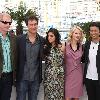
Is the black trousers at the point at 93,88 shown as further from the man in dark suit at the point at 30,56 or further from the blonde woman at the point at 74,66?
the man in dark suit at the point at 30,56

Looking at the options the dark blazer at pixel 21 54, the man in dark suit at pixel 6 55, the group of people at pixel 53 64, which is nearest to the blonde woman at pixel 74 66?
the group of people at pixel 53 64

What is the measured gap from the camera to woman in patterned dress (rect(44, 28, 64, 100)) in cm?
306

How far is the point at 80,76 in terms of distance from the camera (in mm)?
3158

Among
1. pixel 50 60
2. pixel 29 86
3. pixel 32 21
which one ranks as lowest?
pixel 29 86

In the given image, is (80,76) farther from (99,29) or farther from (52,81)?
(99,29)

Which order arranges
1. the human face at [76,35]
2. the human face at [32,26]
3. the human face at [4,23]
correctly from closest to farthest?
1. the human face at [4,23]
2. the human face at [32,26]
3. the human face at [76,35]

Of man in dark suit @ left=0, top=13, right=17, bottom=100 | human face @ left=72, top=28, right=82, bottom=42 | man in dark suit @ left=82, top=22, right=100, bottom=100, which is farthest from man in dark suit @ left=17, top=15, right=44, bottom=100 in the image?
man in dark suit @ left=82, top=22, right=100, bottom=100

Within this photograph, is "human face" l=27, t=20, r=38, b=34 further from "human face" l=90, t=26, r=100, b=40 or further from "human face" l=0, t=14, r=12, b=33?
"human face" l=90, t=26, r=100, b=40

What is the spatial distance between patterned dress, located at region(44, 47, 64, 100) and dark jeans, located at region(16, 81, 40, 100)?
114 mm

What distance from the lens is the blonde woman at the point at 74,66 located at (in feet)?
10.2

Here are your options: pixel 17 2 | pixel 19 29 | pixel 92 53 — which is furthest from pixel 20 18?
pixel 92 53

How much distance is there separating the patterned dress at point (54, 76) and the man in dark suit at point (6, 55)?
376 mm

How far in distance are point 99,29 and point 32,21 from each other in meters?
0.70

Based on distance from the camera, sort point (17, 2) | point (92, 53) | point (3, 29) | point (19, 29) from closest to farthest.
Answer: point (3, 29) → point (92, 53) → point (19, 29) → point (17, 2)
